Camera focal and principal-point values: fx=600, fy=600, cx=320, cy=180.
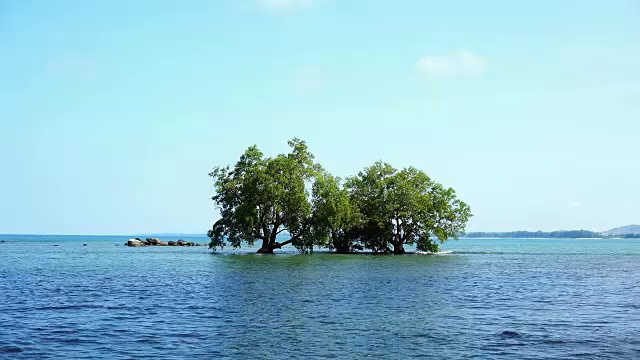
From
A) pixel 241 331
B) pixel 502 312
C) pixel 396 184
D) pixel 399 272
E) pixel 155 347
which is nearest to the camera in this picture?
pixel 155 347

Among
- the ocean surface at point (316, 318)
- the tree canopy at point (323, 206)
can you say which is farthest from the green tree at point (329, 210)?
the ocean surface at point (316, 318)

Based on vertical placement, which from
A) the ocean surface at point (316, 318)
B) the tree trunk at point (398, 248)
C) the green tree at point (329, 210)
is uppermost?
the green tree at point (329, 210)

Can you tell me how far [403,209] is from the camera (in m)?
120

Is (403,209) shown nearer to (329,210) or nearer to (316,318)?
(329,210)

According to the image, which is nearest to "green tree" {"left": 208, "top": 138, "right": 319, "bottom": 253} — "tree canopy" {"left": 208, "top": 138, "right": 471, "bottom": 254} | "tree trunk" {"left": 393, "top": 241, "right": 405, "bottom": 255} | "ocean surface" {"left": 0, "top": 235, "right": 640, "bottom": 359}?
"tree canopy" {"left": 208, "top": 138, "right": 471, "bottom": 254}

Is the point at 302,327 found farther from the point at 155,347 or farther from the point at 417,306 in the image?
the point at 417,306

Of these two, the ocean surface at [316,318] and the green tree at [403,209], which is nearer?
the ocean surface at [316,318]

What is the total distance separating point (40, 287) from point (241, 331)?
30680mm

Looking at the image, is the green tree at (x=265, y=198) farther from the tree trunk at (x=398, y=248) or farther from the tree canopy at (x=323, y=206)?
the tree trunk at (x=398, y=248)

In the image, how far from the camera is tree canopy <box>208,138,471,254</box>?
113938 mm

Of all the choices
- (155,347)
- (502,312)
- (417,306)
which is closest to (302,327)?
(155,347)

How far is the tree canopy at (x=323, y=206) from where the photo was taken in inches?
4486

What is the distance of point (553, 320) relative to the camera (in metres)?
35.7

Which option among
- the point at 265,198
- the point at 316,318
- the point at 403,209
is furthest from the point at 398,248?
the point at 316,318
